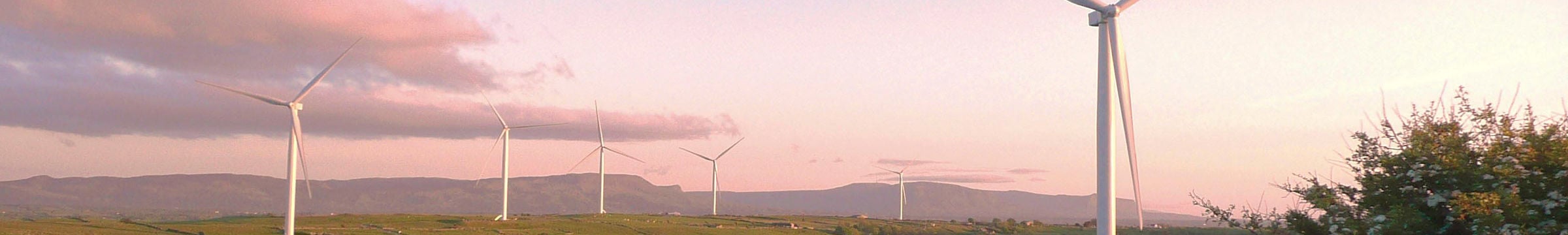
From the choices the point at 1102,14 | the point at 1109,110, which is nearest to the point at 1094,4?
the point at 1102,14

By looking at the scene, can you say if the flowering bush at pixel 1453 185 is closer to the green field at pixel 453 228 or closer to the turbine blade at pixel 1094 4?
the turbine blade at pixel 1094 4

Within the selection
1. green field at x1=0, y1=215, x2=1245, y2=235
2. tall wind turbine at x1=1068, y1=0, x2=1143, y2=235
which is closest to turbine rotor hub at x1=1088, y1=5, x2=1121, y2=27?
tall wind turbine at x1=1068, y1=0, x2=1143, y2=235

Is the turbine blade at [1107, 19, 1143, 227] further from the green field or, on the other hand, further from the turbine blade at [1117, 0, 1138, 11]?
the green field

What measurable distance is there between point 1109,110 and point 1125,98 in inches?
205

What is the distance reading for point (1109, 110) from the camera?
126 ft

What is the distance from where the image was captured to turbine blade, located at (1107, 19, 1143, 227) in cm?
4038

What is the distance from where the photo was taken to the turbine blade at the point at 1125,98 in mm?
40375

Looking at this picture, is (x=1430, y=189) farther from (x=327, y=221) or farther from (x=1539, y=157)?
(x=327, y=221)

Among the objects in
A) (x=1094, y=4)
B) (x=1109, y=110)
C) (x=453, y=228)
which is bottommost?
(x=453, y=228)

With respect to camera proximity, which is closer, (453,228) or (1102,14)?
(1102,14)

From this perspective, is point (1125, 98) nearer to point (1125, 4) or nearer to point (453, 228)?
point (1125, 4)

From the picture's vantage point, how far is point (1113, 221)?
37969mm

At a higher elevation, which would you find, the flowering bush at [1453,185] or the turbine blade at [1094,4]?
the turbine blade at [1094,4]

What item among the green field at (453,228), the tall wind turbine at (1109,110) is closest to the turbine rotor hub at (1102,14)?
the tall wind turbine at (1109,110)
